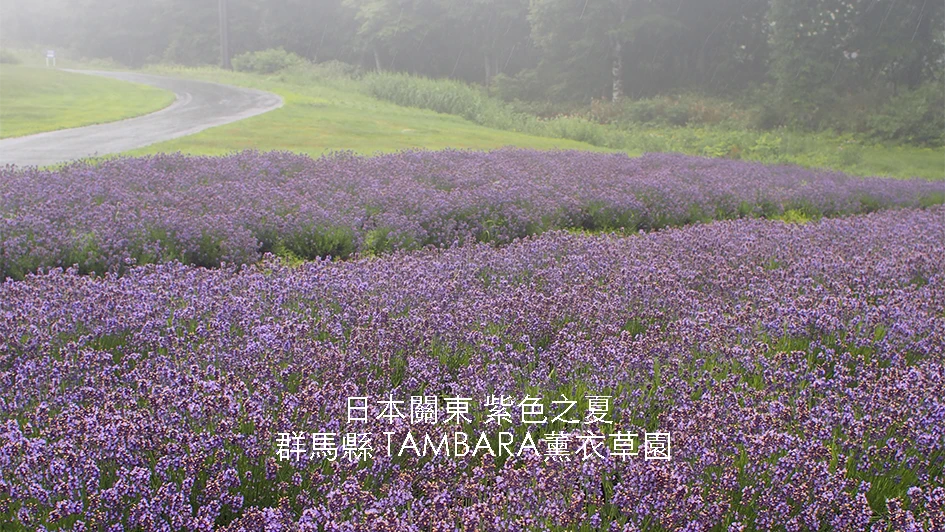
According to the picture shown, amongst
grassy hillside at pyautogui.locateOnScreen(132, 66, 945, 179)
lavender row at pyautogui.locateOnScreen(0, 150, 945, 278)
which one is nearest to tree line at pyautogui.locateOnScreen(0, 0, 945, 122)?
grassy hillside at pyautogui.locateOnScreen(132, 66, 945, 179)

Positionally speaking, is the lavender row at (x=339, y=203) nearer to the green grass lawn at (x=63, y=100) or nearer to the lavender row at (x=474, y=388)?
the lavender row at (x=474, y=388)

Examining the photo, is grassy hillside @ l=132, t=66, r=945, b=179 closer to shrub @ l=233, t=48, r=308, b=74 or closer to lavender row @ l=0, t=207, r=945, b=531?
lavender row @ l=0, t=207, r=945, b=531

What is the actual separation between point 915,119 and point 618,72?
14.8 meters

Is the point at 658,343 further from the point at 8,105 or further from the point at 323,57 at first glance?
the point at 323,57

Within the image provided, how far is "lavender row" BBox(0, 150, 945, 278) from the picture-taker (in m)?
7.50

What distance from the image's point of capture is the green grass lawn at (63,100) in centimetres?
1866

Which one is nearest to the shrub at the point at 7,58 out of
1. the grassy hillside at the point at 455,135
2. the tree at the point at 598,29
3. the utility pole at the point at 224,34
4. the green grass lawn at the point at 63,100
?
the green grass lawn at the point at 63,100

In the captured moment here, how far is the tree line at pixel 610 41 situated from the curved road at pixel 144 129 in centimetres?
1707

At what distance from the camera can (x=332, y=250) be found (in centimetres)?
833

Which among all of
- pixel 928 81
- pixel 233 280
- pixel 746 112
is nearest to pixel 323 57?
pixel 746 112

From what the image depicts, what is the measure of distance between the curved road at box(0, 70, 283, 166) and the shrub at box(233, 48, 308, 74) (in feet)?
56.0

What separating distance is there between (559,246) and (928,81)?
30149mm

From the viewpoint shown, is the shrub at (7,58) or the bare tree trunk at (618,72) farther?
the shrub at (7,58)

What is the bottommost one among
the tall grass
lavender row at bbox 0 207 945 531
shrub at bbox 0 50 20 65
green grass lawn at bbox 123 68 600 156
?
the tall grass
